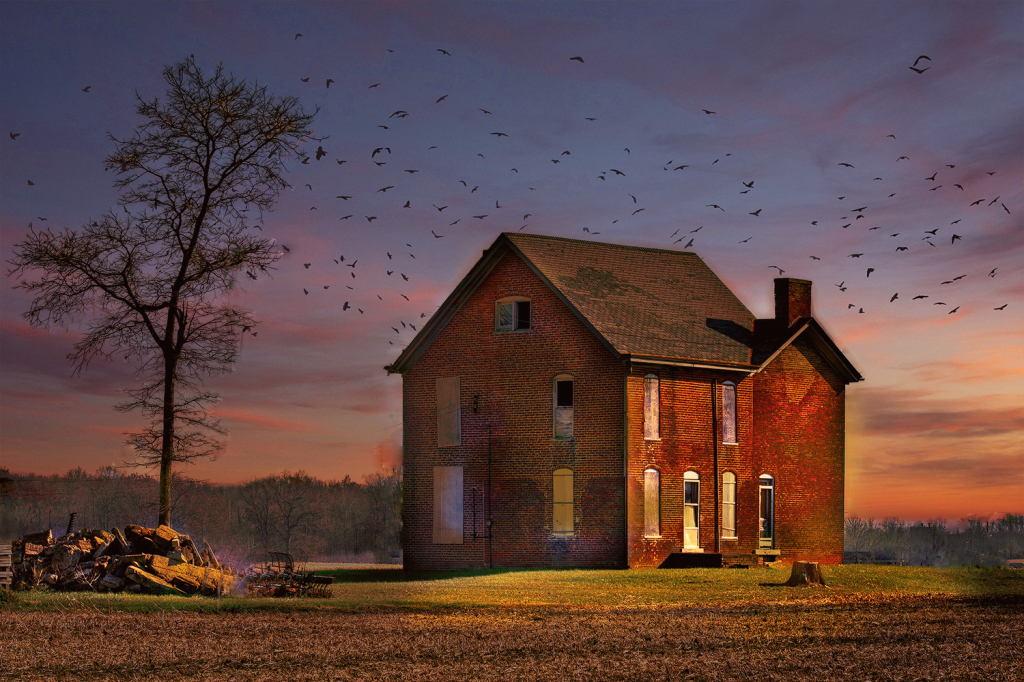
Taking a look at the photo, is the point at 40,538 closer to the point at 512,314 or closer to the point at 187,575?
the point at 187,575

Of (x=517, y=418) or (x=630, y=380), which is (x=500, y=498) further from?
(x=630, y=380)

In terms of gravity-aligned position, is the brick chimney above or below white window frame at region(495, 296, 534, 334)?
above

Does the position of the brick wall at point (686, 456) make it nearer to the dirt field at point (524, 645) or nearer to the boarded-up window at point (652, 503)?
the boarded-up window at point (652, 503)

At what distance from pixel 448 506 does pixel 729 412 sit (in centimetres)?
984

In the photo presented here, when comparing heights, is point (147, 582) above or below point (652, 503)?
below

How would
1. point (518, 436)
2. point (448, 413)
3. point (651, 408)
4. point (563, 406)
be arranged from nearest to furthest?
point (651, 408)
point (563, 406)
point (518, 436)
point (448, 413)

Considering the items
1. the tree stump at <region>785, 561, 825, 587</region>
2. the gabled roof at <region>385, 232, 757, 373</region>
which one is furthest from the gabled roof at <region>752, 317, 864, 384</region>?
the tree stump at <region>785, 561, 825, 587</region>

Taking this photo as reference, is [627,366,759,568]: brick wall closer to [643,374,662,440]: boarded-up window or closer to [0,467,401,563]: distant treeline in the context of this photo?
[643,374,662,440]: boarded-up window

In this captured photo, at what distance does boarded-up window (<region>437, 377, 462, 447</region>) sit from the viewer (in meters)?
36.5

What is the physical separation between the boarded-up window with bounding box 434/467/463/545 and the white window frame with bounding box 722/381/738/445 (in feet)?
29.1

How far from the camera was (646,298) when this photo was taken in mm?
37844

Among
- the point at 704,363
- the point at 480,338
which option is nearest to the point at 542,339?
the point at 480,338

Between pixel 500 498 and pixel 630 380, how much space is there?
5751 millimetres

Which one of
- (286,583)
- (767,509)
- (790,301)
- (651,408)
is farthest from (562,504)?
(790,301)
